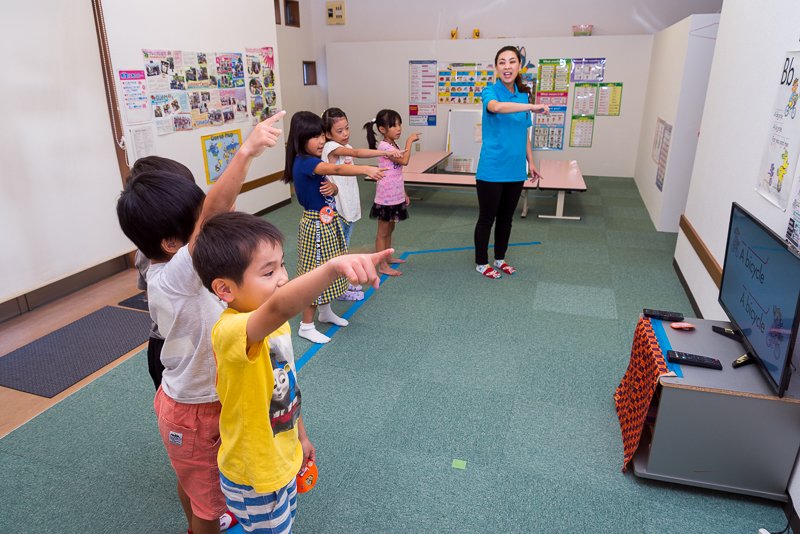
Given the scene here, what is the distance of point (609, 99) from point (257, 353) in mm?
7279

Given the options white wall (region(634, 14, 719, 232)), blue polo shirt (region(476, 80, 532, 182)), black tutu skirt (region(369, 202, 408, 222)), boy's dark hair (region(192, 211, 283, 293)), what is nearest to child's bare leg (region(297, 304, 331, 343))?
black tutu skirt (region(369, 202, 408, 222))

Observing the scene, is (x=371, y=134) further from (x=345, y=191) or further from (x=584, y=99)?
(x=584, y=99)

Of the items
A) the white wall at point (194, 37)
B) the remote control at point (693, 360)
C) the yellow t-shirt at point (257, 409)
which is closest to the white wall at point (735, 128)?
the remote control at point (693, 360)

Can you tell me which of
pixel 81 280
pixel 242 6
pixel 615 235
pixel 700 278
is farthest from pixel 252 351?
pixel 242 6

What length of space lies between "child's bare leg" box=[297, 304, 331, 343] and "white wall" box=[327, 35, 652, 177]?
5.25m

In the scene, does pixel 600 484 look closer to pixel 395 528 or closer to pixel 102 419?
pixel 395 528

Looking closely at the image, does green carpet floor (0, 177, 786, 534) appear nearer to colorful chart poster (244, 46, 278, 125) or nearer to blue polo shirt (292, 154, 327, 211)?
blue polo shirt (292, 154, 327, 211)

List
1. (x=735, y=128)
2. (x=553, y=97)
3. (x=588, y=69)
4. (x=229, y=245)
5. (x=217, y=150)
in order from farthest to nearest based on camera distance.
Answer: (x=553, y=97) → (x=588, y=69) → (x=217, y=150) → (x=735, y=128) → (x=229, y=245)

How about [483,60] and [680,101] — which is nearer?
[680,101]

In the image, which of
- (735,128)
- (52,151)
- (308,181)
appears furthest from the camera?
(52,151)

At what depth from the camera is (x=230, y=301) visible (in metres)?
1.05

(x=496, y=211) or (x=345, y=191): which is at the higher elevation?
(x=345, y=191)

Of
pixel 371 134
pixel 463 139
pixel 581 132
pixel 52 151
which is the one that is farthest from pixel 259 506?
pixel 581 132

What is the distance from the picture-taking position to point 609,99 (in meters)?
7.10
